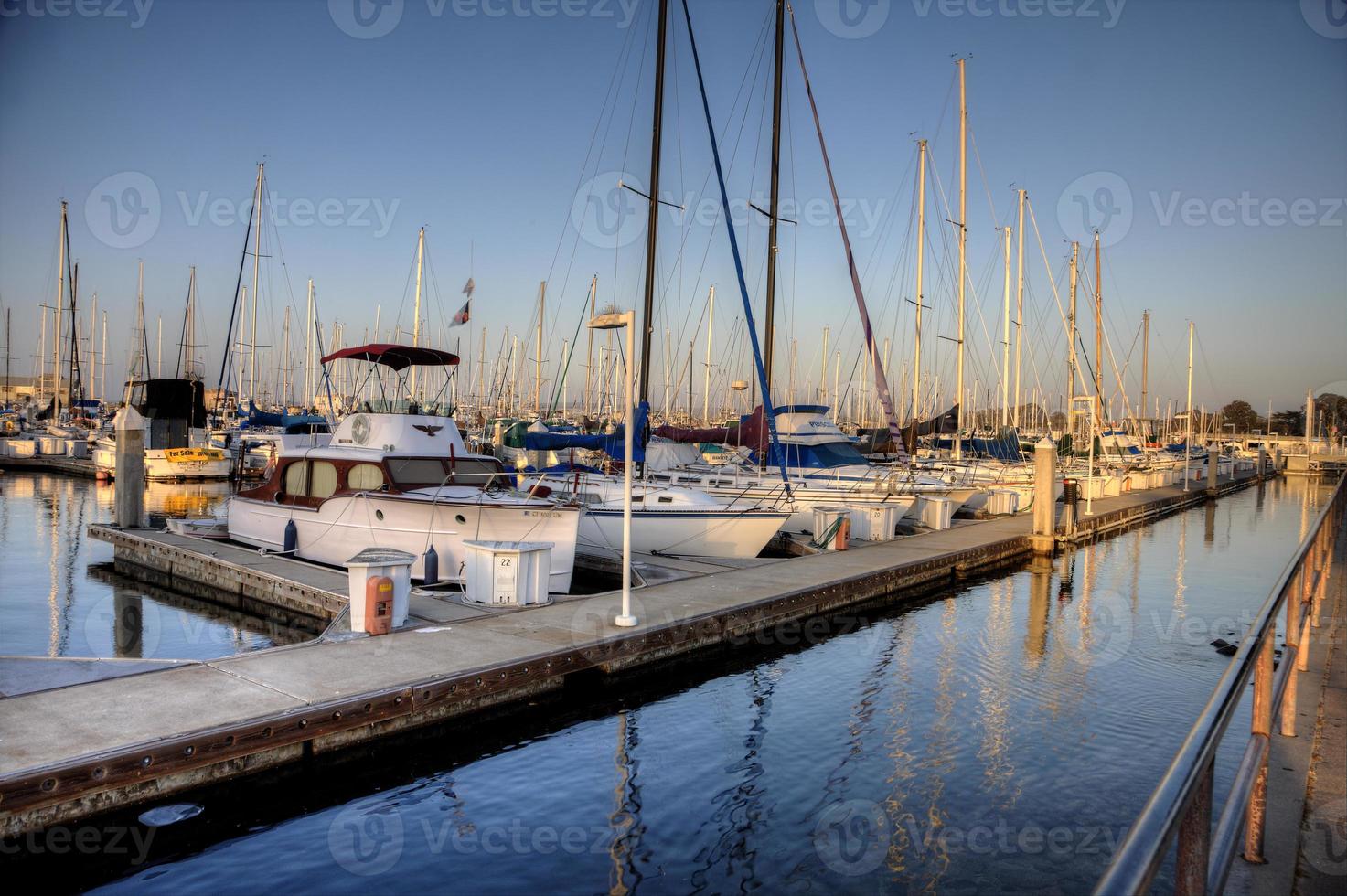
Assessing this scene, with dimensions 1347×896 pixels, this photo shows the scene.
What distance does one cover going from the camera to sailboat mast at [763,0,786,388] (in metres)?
25.0

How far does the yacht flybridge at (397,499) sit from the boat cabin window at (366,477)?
0.02m

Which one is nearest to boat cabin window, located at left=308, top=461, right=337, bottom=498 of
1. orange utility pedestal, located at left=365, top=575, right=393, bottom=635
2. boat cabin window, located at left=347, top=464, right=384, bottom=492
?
boat cabin window, located at left=347, top=464, right=384, bottom=492

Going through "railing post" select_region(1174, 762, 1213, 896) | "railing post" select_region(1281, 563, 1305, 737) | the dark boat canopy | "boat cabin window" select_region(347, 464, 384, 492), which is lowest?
Result: "railing post" select_region(1281, 563, 1305, 737)

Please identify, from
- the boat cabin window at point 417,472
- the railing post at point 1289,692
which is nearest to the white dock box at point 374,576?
the boat cabin window at point 417,472

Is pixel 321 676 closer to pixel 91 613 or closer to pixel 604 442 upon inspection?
pixel 91 613

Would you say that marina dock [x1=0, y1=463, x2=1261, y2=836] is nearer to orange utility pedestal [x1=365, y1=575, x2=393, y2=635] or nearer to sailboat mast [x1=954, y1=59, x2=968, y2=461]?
orange utility pedestal [x1=365, y1=575, x2=393, y2=635]

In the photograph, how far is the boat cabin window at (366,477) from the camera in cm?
1556

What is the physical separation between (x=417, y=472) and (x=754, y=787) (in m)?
9.72

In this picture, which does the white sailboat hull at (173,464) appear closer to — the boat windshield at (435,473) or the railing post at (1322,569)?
the boat windshield at (435,473)

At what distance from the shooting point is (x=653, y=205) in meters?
22.5

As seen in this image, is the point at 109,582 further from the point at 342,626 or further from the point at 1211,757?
the point at 1211,757

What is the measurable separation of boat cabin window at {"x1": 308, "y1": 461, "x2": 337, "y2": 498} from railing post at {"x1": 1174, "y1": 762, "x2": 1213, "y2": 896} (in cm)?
1553

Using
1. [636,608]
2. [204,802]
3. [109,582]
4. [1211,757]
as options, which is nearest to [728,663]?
[636,608]

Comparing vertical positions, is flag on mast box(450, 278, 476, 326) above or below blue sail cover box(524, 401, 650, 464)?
above
